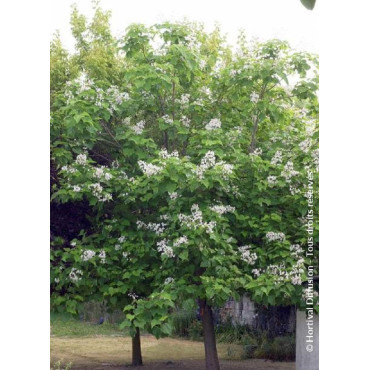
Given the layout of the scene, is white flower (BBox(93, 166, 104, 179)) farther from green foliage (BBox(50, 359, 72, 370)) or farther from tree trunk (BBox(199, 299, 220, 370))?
green foliage (BBox(50, 359, 72, 370))

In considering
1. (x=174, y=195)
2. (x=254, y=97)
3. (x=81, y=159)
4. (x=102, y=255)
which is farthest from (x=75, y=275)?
(x=254, y=97)

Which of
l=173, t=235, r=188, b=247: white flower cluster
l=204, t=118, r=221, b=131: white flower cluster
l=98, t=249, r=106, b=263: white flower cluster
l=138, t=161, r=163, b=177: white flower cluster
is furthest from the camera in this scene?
l=204, t=118, r=221, b=131: white flower cluster

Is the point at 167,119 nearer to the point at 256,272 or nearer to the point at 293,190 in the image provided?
the point at 293,190

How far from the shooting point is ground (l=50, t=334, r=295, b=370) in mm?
6801

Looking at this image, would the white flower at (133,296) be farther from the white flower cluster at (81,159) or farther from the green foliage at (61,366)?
the white flower cluster at (81,159)

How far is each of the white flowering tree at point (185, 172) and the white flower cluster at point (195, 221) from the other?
0.01 metres

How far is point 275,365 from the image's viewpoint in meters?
6.75

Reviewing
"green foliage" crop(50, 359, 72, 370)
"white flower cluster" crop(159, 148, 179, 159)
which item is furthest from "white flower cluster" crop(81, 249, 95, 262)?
"white flower cluster" crop(159, 148, 179, 159)

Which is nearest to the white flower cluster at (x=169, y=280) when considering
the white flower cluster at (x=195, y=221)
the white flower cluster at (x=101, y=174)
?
the white flower cluster at (x=195, y=221)

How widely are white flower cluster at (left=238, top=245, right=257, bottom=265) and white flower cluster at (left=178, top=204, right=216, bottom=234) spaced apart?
1.54 ft

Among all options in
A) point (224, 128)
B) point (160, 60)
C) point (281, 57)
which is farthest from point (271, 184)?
point (160, 60)

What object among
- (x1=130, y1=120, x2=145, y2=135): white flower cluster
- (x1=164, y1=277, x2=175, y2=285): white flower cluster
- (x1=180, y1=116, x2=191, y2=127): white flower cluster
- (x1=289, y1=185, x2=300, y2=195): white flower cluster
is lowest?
(x1=164, y1=277, x2=175, y2=285): white flower cluster

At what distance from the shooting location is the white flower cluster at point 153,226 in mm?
6395
